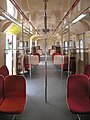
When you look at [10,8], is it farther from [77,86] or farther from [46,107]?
[46,107]

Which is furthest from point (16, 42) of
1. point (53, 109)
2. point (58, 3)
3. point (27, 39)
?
point (53, 109)

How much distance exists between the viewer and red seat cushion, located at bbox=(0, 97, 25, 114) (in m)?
2.57

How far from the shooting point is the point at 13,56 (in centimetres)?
672

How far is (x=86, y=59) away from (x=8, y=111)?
3.89 m

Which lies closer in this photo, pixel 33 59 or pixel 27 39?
pixel 33 59

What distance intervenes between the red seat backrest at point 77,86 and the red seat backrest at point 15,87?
0.79 m

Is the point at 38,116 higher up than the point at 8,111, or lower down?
lower down

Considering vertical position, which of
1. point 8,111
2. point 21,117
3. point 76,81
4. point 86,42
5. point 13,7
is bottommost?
point 21,117

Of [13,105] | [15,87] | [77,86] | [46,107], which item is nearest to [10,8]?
[15,87]

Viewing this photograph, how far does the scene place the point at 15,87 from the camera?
3021 millimetres

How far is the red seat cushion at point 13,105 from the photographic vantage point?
101 inches

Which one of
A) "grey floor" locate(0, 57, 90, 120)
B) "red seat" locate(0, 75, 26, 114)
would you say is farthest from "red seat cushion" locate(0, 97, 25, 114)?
"grey floor" locate(0, 57, 90, 120)

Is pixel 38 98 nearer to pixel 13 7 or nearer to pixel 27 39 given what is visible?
pixel 13 7

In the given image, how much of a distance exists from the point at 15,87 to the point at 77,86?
3.48ft
